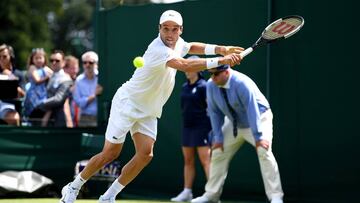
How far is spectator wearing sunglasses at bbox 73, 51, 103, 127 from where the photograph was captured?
13008mm

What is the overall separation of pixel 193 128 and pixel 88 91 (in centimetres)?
250

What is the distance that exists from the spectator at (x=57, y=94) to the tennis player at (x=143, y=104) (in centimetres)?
404

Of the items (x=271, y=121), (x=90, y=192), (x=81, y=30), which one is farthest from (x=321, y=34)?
(x=81, y=30)

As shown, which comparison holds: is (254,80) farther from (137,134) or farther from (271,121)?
(137,134)

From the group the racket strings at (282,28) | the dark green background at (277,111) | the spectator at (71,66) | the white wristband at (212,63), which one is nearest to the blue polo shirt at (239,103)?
the dark green background at (277,111)

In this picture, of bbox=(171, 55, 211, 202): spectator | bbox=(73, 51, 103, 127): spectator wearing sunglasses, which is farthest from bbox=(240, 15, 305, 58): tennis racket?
bbox=(73, 51, 103, 127): spectator wearing sunglasses

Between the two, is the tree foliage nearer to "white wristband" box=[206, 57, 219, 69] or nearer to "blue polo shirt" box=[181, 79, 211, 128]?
"blue polo shirt" box=[181, 79, 211, 128]

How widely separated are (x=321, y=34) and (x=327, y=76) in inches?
19.1

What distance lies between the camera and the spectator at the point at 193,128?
1113 centimetres

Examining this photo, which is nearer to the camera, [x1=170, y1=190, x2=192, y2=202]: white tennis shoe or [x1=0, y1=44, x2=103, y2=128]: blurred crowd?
[x1=170, y1=190, x2=192, y2=202]: white tennis shoe

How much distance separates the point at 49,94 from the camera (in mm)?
12758

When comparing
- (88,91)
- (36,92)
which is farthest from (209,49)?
(36,92)

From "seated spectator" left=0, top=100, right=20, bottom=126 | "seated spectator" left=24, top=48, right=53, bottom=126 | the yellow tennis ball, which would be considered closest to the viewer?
the yellow tennis ball

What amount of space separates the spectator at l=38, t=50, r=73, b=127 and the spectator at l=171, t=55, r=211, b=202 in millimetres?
2311
